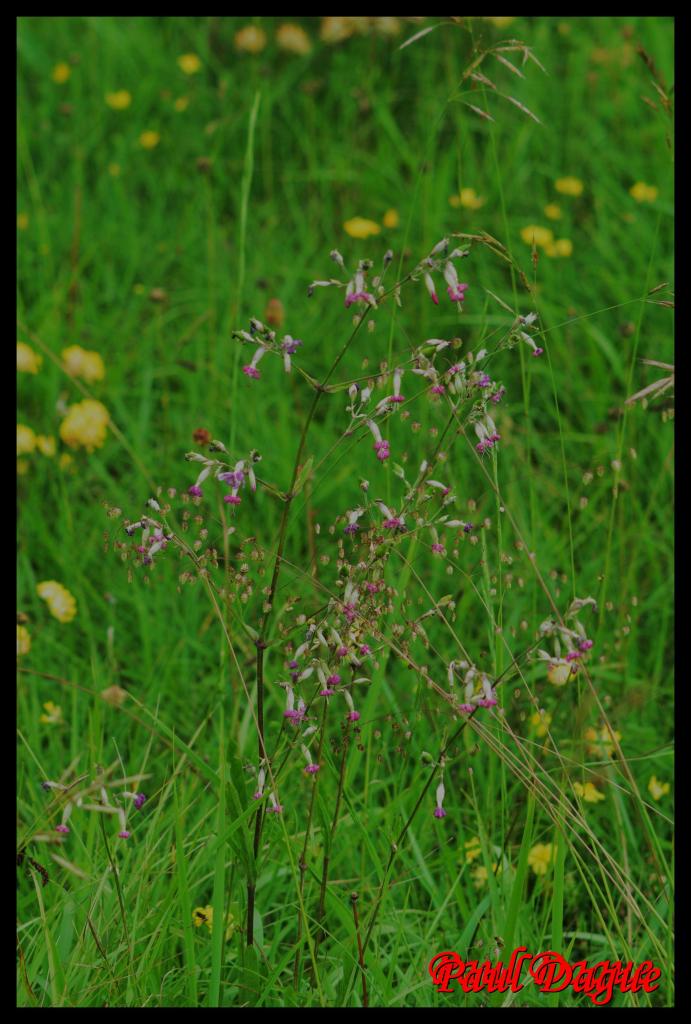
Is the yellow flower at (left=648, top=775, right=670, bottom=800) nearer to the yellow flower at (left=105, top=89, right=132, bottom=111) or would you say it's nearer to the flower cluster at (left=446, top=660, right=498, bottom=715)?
the flower cluster at (left=446, top=660, right=498, bottom=715)

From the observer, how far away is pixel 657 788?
2.15 meters

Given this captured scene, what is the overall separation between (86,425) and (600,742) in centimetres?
147

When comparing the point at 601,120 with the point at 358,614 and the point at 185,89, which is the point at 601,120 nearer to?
the point at 185,89

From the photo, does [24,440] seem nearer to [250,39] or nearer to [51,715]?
[51,715]

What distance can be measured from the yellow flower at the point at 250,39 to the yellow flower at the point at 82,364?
4.94 feet

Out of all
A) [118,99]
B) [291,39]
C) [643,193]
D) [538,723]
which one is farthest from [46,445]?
[291,39]

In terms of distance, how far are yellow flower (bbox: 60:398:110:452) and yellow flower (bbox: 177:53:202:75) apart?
1.68 metres

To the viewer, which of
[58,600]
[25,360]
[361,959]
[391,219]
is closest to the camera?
[361,959]

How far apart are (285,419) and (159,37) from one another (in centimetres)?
212

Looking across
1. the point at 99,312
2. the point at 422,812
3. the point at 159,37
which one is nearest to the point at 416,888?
the point at 422,812

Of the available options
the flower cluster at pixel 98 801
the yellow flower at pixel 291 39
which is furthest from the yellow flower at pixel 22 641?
the yellow flower at pixel 291 39

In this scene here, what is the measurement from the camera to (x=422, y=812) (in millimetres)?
1982

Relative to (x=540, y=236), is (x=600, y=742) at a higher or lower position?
lower
